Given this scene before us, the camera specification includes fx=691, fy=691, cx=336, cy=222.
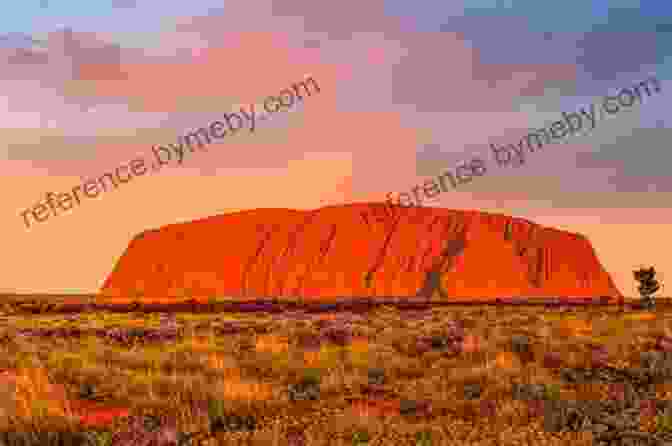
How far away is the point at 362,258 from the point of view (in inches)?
4555

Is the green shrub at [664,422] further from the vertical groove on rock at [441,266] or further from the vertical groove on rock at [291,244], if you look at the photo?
the vertical groove on rock at [291,244]

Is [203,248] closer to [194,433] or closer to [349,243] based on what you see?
[349,243]

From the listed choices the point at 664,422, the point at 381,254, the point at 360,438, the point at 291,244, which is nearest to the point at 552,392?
the point at 664,422

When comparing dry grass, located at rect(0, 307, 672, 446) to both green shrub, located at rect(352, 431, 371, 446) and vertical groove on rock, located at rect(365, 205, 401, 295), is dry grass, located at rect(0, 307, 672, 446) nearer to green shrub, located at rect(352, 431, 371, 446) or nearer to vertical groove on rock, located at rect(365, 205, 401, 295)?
green shrub, located at rect(352, 431, 371, 446)

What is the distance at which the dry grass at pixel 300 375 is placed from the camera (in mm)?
6953

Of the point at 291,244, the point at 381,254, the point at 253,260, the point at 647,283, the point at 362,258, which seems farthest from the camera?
the point at 291,244

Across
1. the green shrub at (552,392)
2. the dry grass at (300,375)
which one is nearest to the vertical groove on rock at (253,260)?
the dry grass at (300,375)

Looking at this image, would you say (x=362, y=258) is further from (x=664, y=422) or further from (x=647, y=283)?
(x=664, y=422)

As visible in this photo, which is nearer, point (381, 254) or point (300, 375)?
point (300, 375)

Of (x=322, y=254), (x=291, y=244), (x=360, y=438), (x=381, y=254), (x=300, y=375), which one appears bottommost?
(x=381, y=254)

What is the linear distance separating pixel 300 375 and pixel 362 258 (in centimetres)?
10496

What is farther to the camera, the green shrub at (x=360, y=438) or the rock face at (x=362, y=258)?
the rock face at (x=362, y=258)

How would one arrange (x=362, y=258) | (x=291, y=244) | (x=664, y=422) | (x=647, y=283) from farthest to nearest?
(x=291, y=244)
(x=362, y=258)
(x=647, y=283)
(x=664, y=422)

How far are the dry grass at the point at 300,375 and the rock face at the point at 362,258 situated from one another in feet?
306
